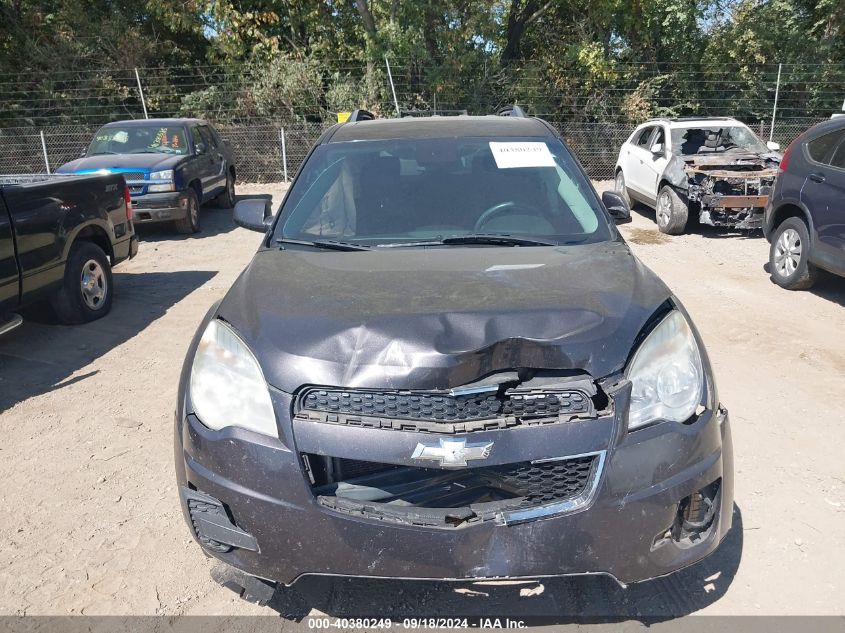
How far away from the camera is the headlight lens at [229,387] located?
7.75 feet

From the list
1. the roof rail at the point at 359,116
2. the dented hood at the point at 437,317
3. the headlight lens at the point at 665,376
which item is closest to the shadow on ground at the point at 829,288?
the roof rail at the point at 359,116

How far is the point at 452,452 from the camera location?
2188 millimetres

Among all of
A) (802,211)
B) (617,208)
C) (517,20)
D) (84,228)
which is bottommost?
(802,211)

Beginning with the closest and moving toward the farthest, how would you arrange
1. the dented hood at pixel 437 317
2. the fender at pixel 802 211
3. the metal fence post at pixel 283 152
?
the dented hood at pixel 437 317
the fender at pixel 802 211
the metal fence post at pixel 283 152

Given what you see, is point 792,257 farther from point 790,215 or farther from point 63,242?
point 63,242

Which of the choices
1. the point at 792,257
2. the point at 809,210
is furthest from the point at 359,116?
the point at 792,257

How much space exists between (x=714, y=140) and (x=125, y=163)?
30.5 ft

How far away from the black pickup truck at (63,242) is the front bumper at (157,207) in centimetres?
280

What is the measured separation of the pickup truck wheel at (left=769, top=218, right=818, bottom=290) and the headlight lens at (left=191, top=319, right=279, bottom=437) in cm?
657

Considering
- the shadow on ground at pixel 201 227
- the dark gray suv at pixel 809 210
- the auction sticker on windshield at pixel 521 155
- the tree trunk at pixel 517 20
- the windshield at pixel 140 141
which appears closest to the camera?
the auction sticker on windshield at pixel 521 155

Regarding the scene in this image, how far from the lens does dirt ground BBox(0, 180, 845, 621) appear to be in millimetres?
2809

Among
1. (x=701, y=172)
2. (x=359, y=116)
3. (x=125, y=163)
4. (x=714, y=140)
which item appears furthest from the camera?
(x=714, y=140)

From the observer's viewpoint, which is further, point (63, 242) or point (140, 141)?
point (140, 141)

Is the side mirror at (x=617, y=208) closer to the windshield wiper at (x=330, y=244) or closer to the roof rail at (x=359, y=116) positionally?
the windshield wiper at (x=330, y=244)
